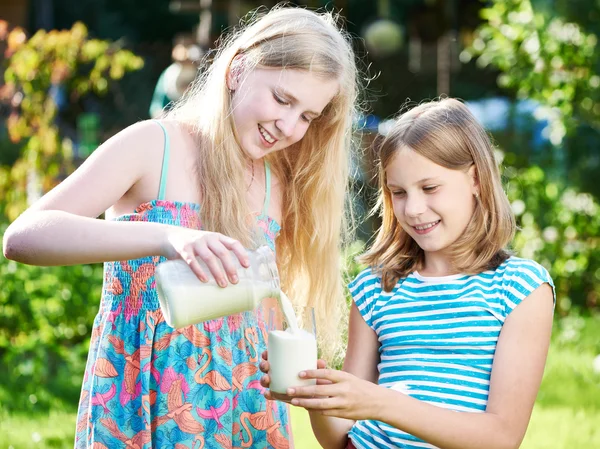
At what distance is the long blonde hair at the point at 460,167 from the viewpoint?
244 cm

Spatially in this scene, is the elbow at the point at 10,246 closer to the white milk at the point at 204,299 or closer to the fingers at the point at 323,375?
the white milk at the point at 204,299

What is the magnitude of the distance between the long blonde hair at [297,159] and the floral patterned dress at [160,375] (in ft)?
0.47

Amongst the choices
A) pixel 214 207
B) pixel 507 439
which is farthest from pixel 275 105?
pixel 507 439

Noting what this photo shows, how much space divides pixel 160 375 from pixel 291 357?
56 cm

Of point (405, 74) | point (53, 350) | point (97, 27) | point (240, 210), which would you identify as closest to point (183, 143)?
point (240, 210)

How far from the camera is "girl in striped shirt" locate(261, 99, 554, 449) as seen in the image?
2211 millimetres

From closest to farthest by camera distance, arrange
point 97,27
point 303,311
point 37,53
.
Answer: point 303,311 < point 37,53 < point 97,27

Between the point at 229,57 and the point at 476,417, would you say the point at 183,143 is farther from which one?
the point at 476,417

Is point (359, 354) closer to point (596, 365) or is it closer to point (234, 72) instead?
point (234, 72)

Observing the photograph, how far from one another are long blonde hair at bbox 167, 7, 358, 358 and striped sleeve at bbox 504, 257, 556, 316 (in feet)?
1.98

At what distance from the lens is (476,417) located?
2.19m

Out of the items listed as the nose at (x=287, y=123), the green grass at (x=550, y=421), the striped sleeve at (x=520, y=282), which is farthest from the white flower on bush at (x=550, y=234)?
the nose at (x=287, y=123)

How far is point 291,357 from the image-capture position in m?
1.93

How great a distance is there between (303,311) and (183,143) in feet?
2.35
